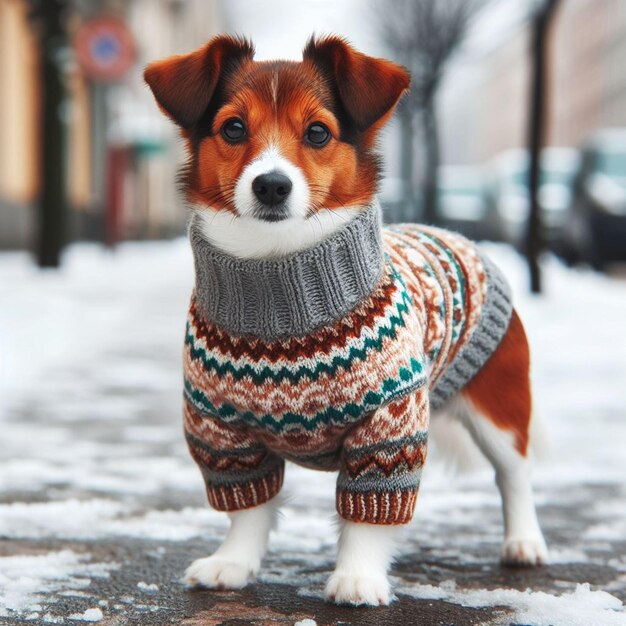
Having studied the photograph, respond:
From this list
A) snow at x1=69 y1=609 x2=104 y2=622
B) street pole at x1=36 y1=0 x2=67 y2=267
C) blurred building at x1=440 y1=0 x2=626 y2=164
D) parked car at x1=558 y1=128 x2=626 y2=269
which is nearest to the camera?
snow at x1=69 y1=609 x2=104 y2=622

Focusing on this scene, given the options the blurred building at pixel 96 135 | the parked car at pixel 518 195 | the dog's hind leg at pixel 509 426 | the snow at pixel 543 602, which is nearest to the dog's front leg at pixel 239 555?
the snow at pixel 543 602

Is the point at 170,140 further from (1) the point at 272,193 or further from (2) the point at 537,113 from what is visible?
(1) the point at 272,193

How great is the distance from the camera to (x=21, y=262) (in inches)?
640

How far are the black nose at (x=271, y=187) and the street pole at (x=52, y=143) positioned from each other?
11611 mm

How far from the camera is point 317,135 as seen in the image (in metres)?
3.12

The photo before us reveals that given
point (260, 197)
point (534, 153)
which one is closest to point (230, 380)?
point (260, 197)

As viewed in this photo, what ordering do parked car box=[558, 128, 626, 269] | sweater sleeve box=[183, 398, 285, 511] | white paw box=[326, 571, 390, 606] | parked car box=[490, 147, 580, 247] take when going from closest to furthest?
white paw box=[326, 571, 390, 606], sweater sleeve box=[183, 398, 285, 511], parked car box=[558, 128, 626, 269], parked car box=[490, 147, 580, 247]

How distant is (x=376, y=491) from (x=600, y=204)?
13.5m

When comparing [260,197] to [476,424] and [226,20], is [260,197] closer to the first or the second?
[476,424]

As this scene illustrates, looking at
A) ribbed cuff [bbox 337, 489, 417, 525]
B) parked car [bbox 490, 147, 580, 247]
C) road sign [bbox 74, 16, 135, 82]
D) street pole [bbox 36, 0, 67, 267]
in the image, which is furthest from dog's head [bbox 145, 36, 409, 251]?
parked car [bbox 490, 147, 580, 247]

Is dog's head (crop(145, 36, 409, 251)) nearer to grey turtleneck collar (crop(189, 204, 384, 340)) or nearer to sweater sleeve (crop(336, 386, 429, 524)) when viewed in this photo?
grey turtleneck collar (crop(189, 204, 384, 340))

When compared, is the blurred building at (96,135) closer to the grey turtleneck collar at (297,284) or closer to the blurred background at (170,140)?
the blurred background at (170,140)

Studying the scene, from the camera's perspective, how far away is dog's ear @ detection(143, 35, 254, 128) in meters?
3.21

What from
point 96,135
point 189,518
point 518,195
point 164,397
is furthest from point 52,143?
point 96,135
